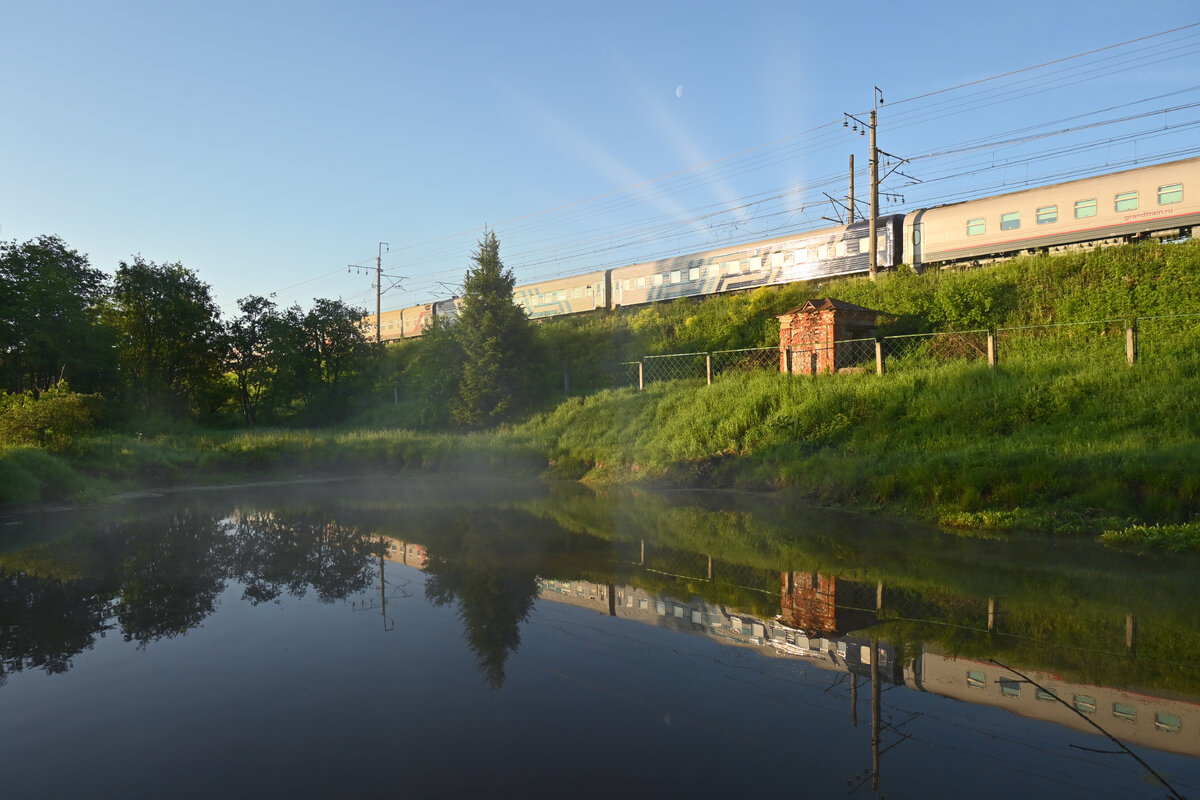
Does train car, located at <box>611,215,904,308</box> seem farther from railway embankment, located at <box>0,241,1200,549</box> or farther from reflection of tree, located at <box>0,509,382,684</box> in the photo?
reflection of tree, located at <box>0,509,382,684</box>

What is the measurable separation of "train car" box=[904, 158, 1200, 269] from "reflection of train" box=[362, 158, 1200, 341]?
0.03m

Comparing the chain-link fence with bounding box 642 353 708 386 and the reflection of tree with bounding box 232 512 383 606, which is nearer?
the reflection of tree with bounding box 232 512 383 606

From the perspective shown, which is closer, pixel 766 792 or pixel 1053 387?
pixel 766 792

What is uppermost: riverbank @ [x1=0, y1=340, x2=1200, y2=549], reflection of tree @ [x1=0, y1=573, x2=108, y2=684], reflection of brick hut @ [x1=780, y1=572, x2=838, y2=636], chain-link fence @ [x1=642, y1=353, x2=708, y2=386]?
chain-link fence @ [x1=642, y1=353, x2=708, y2=386]

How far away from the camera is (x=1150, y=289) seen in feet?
53.1

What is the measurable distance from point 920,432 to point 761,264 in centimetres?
1640

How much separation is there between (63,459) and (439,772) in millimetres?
16815

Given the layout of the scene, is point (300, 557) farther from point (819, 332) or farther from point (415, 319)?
point (415, 319)

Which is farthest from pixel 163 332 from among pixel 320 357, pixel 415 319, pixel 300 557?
pixel 300 557

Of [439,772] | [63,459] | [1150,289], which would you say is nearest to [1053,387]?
[1150,289]

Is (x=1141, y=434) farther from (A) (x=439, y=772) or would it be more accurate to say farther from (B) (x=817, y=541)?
(A) (x=439, y=772)

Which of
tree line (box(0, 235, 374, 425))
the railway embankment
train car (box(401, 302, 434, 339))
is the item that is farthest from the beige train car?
the railway embankment

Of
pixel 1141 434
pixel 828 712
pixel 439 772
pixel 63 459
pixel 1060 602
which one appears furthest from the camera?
pixel 63 459

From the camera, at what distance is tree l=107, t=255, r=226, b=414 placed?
34156 mm
